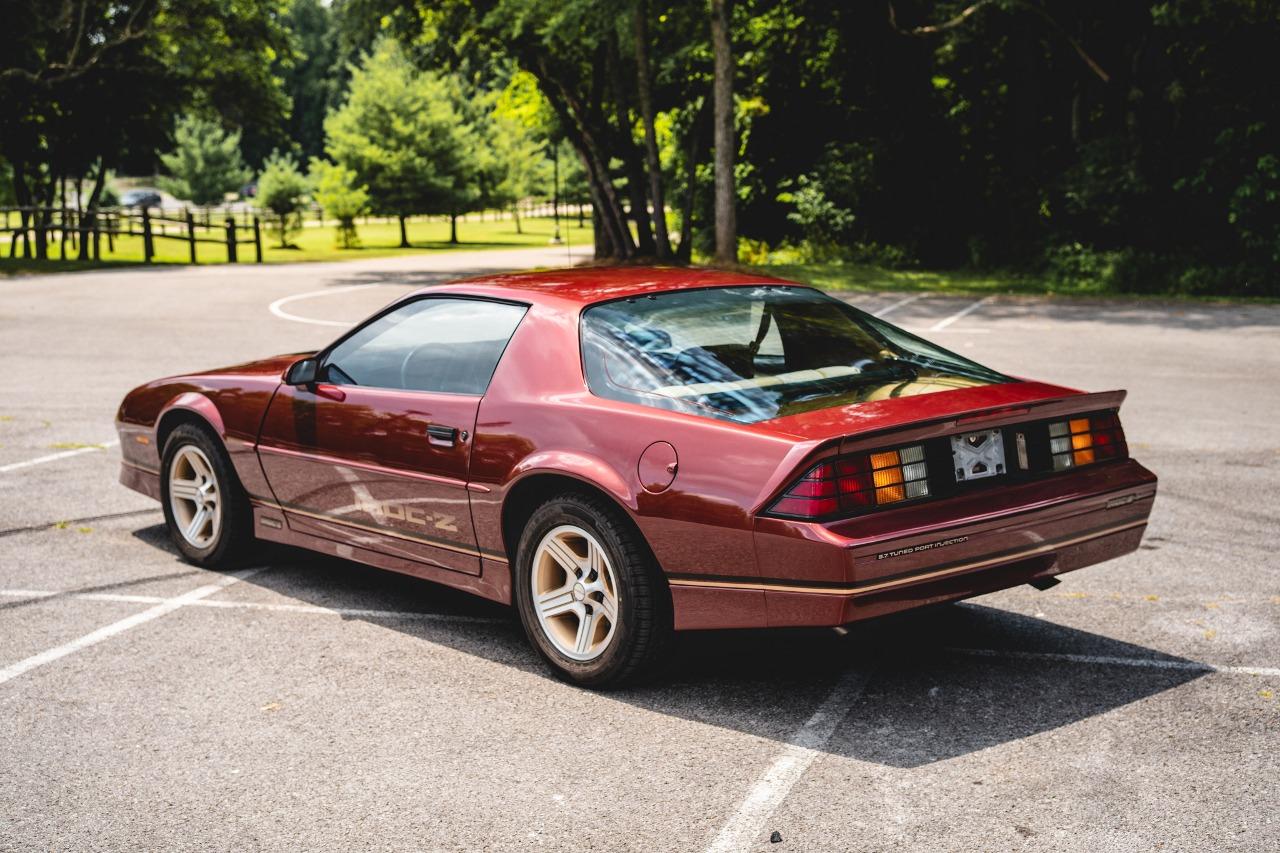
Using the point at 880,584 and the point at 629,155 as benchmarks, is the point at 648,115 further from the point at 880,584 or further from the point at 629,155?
the point at 880,584

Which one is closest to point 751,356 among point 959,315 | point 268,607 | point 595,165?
point 268,607

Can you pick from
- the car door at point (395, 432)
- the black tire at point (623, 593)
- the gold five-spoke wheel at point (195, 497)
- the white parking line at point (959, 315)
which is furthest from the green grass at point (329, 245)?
the black tire at point (623, 593)

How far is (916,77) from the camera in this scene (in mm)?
32812

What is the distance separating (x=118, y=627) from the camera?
18.5 ft

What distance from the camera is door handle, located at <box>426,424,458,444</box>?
521cm

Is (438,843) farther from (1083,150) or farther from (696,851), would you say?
(1083,150)

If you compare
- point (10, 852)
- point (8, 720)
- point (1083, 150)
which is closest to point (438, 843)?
point (10, 852)

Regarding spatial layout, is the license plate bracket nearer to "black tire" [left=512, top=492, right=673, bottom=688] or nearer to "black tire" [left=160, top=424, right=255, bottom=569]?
"black tire" [left=512, top=492, right=673, bottom=688]

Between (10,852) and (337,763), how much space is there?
938 mm

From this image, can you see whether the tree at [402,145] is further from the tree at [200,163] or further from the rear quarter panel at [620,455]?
the rear quarter panel at [620,455]

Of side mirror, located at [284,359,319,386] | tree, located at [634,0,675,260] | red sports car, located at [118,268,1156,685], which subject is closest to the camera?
red sports car, located at [118,268,1156,685]

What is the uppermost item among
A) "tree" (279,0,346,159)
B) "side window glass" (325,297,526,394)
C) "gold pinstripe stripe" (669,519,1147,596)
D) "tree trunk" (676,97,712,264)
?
"tree" (279,0,346,159)

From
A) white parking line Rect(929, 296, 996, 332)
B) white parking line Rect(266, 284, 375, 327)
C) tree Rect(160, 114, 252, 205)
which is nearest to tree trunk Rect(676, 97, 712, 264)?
white parking line Rect(266, 284, 375, 327)

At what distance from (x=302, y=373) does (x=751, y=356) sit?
6.86 ft
